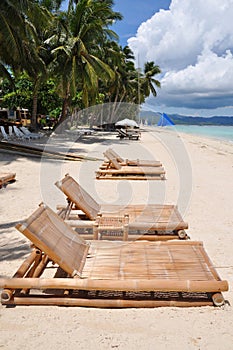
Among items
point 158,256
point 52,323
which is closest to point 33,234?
point 52,323

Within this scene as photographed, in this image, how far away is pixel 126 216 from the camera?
4688mm

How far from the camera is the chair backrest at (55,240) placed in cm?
295

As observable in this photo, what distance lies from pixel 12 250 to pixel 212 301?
99.8 inches

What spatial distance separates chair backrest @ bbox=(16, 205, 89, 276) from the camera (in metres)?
2.95

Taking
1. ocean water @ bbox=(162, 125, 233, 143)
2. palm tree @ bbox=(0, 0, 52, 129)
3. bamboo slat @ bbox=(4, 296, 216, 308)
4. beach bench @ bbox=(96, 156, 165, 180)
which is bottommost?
ocean water @ bbox=(162, 125, 233, 143)

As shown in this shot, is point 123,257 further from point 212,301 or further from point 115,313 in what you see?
point 212,301

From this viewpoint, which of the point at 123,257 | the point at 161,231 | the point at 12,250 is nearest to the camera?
the point at 123,257

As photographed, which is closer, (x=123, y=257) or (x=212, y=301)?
(x=212, y=301)

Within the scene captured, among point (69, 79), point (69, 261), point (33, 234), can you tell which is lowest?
point (69, 261)

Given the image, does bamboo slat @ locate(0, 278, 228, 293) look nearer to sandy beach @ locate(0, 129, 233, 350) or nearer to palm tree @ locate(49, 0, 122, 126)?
A: sandy beach @ locate(0, 129, 233, 350)

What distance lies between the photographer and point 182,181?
30.5 feet

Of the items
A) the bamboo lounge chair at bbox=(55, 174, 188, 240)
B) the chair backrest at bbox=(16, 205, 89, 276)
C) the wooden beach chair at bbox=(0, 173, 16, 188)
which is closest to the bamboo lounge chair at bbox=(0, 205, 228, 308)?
the chair backrest at bbox=(16, 205, 89, 276)

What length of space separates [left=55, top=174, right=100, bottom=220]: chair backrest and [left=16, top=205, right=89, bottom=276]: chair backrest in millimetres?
902

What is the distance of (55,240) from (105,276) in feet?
2.03
